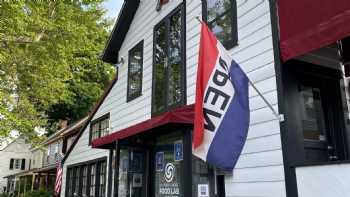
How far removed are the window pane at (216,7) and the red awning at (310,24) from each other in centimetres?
153

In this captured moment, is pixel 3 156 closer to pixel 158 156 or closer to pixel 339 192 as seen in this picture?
pixel 158 156

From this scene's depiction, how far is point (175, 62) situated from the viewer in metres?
8.33

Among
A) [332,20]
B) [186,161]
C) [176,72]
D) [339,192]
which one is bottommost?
[339,192]

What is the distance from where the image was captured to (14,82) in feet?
52.3

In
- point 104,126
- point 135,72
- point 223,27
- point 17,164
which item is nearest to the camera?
point 223,27

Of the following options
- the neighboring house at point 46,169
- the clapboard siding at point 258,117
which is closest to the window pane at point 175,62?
the clapboard siding at point 258,117

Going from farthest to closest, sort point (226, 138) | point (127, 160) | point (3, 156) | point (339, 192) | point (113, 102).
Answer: point (3, 156) < point (113, 102) < point (127, 160) < point (226, 138) < point (339, 192)

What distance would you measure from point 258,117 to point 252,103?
282 mm

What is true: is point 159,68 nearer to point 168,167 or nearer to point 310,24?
point 168,167

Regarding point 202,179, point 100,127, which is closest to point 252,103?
point 202,179

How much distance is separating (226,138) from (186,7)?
4.32 m

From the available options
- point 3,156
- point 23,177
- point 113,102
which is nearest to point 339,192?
point 113,102

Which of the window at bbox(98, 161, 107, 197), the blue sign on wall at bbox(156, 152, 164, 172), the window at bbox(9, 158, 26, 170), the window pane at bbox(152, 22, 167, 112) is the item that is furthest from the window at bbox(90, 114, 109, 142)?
the window at bbox(9, 158, 26, 170)

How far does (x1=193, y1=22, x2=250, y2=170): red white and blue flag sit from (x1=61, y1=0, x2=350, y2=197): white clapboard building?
0.66 meters
